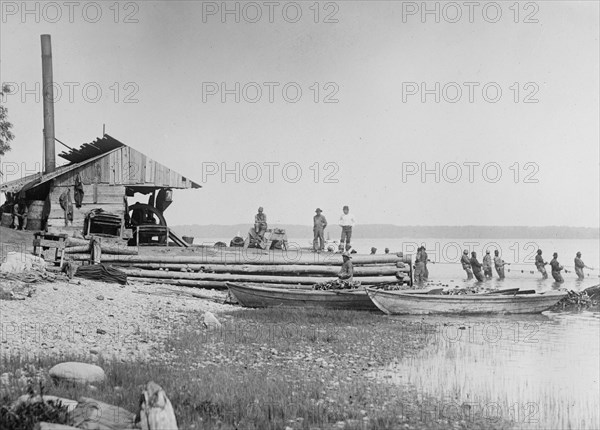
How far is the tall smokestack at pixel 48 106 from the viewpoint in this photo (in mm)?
26766

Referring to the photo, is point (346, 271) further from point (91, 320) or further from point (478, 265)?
point (478, 265)

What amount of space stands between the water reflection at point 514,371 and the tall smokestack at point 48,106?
18.0 metres

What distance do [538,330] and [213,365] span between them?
34.4 ft

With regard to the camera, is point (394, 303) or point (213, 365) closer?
point (213, 365)

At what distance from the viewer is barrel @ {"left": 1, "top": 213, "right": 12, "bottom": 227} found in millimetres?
25636

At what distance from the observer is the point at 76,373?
7.84 m

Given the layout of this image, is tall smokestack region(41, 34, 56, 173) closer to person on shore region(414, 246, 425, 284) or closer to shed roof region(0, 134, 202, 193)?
shed roof region(0, 134, 202, 193)

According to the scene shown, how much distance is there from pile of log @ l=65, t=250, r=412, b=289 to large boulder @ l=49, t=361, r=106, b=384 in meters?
14.4

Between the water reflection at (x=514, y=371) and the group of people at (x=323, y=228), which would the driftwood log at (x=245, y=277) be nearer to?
the group of people at (x=323, y=228)

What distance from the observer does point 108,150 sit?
25.9 meters

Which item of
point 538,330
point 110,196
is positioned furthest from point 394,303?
point 110,196

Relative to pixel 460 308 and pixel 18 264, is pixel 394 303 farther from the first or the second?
pixel 18 264

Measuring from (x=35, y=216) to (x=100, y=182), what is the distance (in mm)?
3017

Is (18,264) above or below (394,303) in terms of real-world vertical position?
above
